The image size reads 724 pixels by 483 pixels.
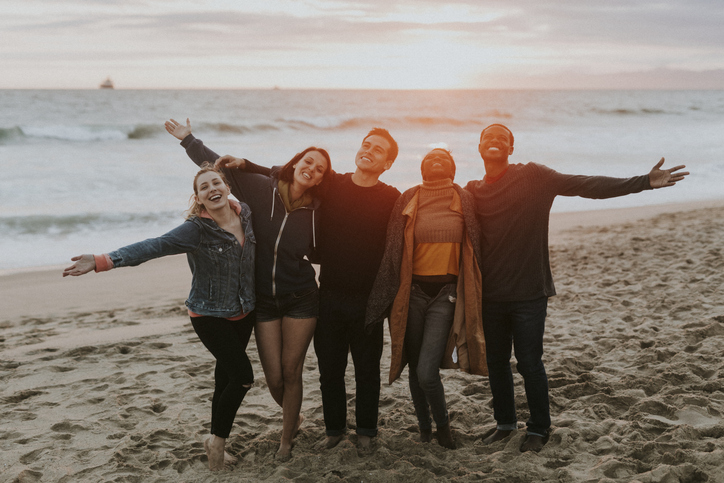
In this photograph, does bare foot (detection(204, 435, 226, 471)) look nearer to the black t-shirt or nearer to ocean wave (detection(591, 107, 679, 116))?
the black t-shirt

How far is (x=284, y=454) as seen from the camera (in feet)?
11.6

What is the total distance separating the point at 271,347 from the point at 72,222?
9.37 m

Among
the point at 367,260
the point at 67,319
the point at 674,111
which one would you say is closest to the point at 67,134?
the point at 67,319

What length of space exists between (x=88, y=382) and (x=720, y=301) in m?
5.97

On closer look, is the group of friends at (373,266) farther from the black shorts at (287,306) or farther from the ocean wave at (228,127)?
the ocean wave at (228,127)

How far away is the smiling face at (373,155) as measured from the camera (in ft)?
10.9

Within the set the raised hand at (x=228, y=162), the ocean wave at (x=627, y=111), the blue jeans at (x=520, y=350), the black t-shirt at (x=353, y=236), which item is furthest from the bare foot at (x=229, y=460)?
the ocean wave at (x=627, y=111)

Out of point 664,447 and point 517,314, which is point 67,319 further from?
point 664,447

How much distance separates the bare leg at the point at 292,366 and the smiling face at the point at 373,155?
0.97 metres

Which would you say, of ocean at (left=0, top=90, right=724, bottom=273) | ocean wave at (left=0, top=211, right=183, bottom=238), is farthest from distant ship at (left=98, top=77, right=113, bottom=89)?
ocean wave at (left=0, top=211, right=183, bottom=238)

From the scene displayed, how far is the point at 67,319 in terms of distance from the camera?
6.17 metres

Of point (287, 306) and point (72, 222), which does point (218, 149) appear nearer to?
point (72, 222)

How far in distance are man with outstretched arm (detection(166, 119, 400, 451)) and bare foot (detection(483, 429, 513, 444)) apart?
0.86 meters

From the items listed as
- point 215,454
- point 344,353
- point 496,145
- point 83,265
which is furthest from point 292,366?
point 496,145
